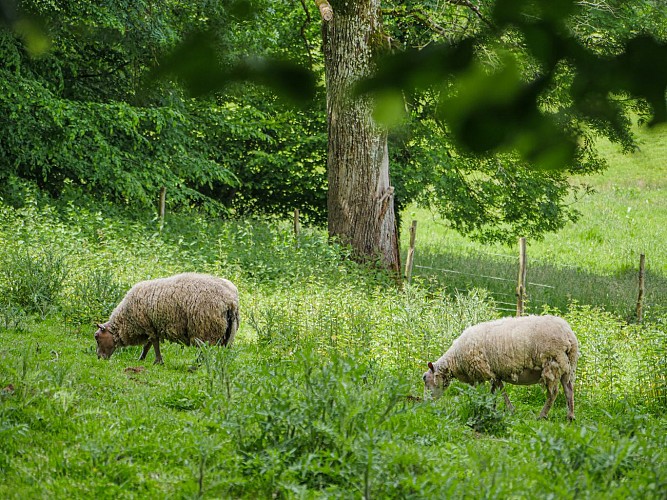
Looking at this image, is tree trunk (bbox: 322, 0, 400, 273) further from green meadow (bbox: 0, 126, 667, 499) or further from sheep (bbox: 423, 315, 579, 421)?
sheep (bbox: 423, 315, 579, 421)

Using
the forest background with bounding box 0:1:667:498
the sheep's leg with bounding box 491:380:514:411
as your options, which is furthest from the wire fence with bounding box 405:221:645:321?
the sheep's leg with bounding box 491:380:514:411

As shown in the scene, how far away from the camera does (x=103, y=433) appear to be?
6.33 m

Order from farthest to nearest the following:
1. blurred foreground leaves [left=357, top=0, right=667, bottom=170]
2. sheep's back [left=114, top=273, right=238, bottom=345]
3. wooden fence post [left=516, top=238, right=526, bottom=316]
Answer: wooden fence post [left=516, top=238, right=526, bottom=316] → sheep's back [left=114, top=273, right=238, bottom=345] → blurred foreground leaves [left=357, top=0, right=667, bottom=170]

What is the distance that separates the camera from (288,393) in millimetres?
6379

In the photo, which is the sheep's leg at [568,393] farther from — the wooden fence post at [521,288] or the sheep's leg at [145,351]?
the sheep's leg at [145,351]

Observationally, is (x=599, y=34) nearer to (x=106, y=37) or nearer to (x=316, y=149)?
(x=106, y=37)

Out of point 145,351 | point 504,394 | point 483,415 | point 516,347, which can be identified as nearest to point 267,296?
point 145,351

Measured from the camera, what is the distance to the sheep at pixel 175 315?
32.9 feet

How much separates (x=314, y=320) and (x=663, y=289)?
41.9ft

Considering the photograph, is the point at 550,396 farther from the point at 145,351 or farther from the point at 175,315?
the point at 145,351

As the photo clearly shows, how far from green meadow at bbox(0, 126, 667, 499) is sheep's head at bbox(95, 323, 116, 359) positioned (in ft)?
0.42

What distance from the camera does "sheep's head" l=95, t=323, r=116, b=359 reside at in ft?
34.0

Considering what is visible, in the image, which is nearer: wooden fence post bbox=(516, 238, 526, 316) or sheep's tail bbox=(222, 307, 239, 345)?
sheep's tail bbox=(222, 307, 239, 345)

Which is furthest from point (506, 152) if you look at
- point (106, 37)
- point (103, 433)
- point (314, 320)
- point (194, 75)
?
point (314, 320)
